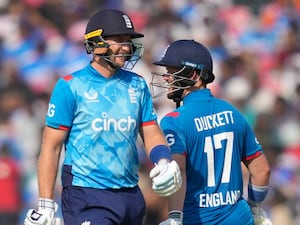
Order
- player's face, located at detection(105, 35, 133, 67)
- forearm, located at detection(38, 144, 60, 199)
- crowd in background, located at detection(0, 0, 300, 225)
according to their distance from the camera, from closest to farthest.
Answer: forearm, located at detection(38, 144, 60, 199) → player's face, located at detection(105, 35, 133, 67) → crowd in background, located at detection(0, 0, 300, 225)

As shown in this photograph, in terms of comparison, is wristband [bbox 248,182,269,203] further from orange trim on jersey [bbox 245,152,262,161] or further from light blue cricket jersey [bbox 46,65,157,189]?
light blue cricket jersey [bbox 46,65,157,189]

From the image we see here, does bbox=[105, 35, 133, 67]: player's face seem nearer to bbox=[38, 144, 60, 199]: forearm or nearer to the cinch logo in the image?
the cinch logo

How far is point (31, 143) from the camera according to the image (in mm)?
11719

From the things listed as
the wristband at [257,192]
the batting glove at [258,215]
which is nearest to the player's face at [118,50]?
the wristband at [257,192]

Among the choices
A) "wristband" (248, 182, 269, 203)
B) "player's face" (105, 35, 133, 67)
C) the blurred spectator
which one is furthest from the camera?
the blurred spectator

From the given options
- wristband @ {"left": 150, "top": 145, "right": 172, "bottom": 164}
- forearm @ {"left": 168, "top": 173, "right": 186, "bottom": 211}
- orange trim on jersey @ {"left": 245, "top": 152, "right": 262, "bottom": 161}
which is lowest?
forearm @ {"left": 168, "top": 173, "right": 186, "bottom": 211}

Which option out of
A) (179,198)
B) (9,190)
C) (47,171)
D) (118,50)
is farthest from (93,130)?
(9,190)

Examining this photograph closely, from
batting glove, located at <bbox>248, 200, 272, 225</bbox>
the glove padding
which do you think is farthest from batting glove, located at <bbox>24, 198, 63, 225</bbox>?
batting glove, located at <bbox>248, 200, 272, 225</bbox>

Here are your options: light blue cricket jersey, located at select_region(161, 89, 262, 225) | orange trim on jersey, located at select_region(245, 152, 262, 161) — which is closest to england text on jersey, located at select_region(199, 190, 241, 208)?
light blue cricket jersey, located at select_region(161, 89, 262, 225)

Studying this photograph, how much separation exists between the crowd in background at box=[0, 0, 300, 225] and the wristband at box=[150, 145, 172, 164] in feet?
11.6

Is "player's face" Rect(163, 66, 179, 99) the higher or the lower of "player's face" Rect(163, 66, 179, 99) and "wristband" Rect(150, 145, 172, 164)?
the higher

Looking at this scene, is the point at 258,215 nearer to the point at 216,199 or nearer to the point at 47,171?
the point at 216,199

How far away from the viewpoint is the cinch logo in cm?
638

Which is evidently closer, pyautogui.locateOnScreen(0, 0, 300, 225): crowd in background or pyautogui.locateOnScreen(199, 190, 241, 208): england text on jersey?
pyautogui.locateOnScreen(199, 190, 241, 208): england text on jersey
